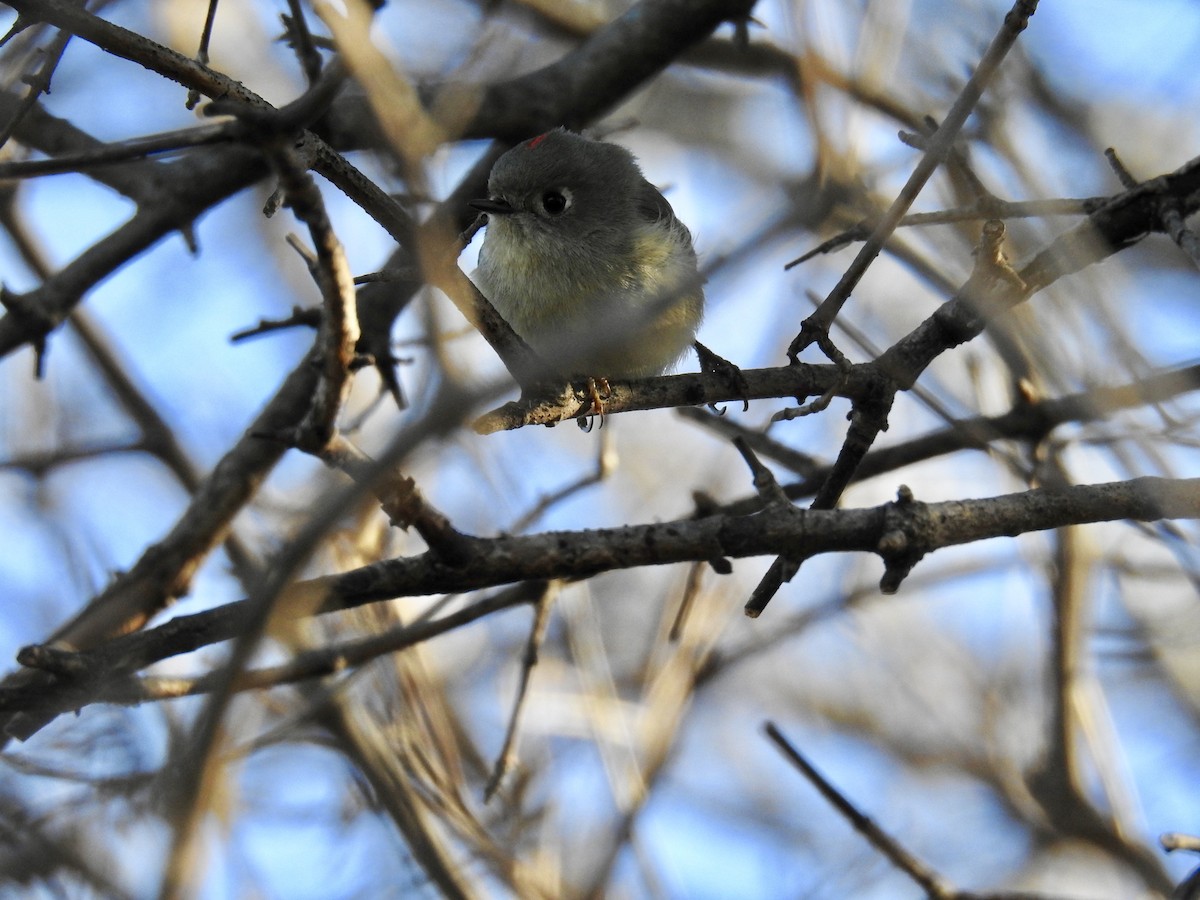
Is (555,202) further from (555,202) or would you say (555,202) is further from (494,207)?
(494,207)

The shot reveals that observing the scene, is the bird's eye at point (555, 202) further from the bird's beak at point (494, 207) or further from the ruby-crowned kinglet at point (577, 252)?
the bird's beak at point (494, 207)

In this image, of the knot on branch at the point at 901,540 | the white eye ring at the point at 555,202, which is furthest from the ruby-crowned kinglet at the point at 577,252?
the knot on branch at the point at 901,540

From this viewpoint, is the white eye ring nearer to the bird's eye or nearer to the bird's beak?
the bird's eye

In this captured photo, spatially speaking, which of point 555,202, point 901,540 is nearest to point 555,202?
point 555,202

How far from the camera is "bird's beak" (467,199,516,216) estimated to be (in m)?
3.49

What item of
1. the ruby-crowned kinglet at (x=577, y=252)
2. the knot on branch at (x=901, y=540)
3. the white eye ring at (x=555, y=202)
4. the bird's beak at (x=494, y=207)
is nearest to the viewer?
the knot on branch at (x=901, y=540)

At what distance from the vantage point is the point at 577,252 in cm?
351

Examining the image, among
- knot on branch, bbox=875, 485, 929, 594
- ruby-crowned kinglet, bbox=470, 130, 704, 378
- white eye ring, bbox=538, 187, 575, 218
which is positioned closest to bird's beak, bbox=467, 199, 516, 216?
ruby-crowned kinglet, bbox=470, 130, 704, 378

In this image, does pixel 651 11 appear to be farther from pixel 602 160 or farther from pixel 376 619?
pixel 376 619

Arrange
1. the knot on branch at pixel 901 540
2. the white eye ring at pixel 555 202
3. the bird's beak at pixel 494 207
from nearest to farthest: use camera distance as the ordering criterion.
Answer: the knot on branch at pixel 901 540 < the bird's beak at pixel 494 207 < the white eye ring at pixel 555 202

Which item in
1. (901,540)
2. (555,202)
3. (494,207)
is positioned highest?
(555,202)

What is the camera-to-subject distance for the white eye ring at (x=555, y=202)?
368 centimetres

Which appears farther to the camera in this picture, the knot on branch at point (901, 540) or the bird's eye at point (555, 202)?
the bird's eye at point (555, 202)

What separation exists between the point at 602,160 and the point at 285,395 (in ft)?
4.47
